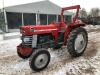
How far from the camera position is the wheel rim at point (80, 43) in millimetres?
5242

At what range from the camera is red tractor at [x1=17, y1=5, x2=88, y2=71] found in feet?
13.7

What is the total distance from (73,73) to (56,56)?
160 centimetres

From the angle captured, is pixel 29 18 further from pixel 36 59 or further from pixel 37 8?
pixel 36 59

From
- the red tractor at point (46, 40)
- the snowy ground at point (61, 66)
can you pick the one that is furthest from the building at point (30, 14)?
the snowy ground at point (61, 66)

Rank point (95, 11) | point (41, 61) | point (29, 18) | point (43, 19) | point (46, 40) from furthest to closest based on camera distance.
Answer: point (95, 11) → point (43, 19) → point (29, 18) → point (46, 40) → point (41, 61)

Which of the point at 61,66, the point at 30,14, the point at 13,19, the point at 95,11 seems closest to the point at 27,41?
the point at 61,66

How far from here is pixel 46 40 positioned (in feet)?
16.2

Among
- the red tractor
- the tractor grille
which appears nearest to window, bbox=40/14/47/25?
the red tractor

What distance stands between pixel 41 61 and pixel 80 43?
1914 mm

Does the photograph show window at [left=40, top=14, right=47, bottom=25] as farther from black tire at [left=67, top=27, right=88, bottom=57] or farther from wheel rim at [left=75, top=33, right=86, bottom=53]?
black tire at [left=67, top=27, right=88, bottom=57]

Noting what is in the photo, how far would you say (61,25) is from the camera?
17.8 feet

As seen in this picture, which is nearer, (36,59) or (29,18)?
(36,59)

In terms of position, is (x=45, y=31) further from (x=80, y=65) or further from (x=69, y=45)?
(x=80, y=65)

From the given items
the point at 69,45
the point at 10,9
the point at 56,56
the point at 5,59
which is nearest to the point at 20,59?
the point at 5,59
